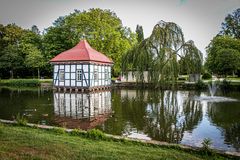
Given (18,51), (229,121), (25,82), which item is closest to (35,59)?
(25,82)

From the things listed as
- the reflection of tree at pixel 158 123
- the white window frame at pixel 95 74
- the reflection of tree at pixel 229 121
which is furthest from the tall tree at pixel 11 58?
the reflection of tree at pixel 229 121

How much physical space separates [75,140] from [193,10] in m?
8.96

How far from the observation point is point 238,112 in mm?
12836

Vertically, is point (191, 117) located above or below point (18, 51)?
below

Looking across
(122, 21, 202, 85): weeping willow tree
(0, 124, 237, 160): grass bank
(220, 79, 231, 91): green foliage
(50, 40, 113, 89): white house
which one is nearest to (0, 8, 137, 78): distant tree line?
(50, 40, 113, 89): white house

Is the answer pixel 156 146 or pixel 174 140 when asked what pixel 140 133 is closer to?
pixel 174 140

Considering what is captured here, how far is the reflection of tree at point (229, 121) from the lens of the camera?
8.03 metres

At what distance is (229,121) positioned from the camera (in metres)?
10.8

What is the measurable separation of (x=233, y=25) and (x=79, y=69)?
103 ft

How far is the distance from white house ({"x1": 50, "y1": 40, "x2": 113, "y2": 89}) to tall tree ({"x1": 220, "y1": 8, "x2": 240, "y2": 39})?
27.7 meters

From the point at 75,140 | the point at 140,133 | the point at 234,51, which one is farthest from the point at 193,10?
the point at 234,51

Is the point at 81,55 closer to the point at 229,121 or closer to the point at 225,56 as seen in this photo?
the point at 225,56

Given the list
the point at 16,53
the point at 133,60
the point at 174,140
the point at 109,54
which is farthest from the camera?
the point at 16,53

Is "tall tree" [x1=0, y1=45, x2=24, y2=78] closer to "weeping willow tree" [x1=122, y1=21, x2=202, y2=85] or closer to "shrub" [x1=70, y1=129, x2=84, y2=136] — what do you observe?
"weeping willow tree" [x1=122, y1=21, x2=202, y2=85]
